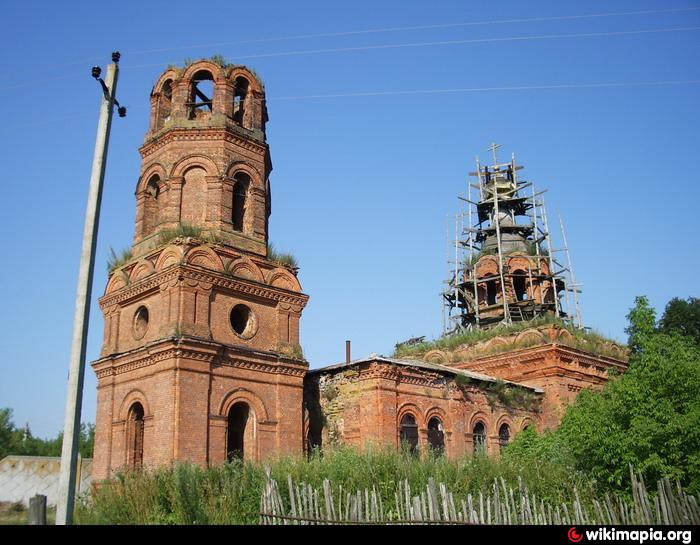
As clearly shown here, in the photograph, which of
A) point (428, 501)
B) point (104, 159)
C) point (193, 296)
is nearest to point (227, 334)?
point (193, 296)

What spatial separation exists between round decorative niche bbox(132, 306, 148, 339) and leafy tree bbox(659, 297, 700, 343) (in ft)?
110

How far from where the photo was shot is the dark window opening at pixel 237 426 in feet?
58.6

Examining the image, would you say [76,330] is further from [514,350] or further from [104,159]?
[514,350]

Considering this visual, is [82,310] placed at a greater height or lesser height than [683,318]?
lesser

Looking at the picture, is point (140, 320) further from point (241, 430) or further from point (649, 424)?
point (649, 424)

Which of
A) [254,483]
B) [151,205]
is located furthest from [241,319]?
[254,483]

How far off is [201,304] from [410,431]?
23.4 ft

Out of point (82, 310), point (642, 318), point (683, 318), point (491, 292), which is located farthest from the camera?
point (683, 318)

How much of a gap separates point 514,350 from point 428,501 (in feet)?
54.8

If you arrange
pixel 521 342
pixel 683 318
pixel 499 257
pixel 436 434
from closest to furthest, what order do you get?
pixel 436 434
pixel 521 342
pixel 499 257
pixel 683 318
